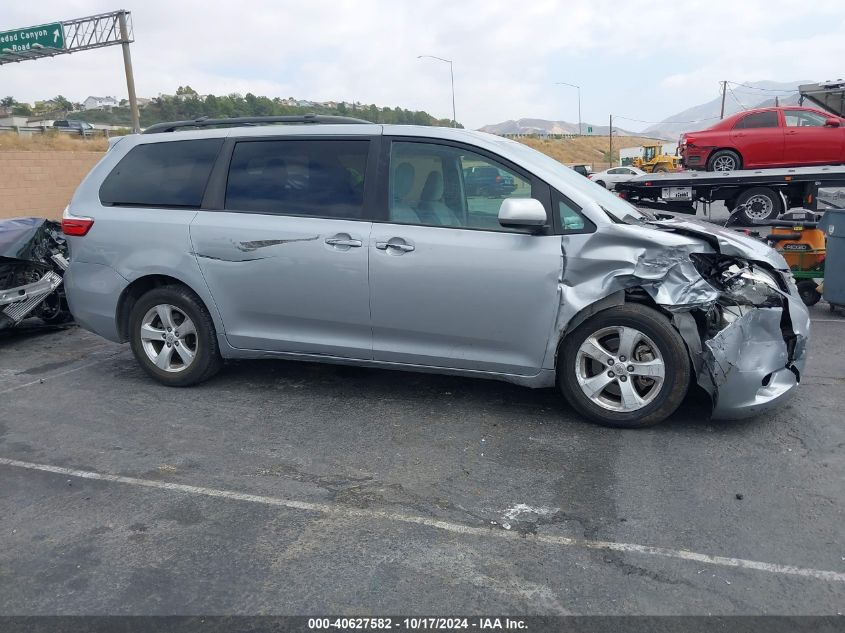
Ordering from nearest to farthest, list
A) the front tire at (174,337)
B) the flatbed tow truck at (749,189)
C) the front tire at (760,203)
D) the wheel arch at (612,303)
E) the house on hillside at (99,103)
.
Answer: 1. the wheel arch at (612,303)
2. the front tire at (174,337)
3. the flatbed tow truck at (749,189)
4. the front tire at (760,203)
5. the house on hillside at (99,103)

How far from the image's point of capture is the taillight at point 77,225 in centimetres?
550

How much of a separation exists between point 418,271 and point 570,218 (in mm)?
984

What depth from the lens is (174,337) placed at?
17.7 ft

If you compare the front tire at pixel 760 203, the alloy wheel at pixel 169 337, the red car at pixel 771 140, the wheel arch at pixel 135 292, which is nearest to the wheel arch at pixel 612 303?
the wheel arch at pixel 135 292

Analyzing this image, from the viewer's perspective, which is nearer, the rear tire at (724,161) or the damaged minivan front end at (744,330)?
the damaged minivan front end at (744,330)

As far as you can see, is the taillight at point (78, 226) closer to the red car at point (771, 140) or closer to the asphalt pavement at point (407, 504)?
the asphalt pavement at point (407, 504)

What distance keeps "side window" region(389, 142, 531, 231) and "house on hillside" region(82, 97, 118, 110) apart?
74.6m

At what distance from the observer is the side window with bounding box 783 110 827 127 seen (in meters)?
14.8

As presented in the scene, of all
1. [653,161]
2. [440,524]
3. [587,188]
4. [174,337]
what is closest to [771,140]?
[587,188]

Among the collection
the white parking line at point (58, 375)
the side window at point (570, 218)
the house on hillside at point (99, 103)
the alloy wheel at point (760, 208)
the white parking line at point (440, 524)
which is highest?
the house on hillside at point (99, 103)

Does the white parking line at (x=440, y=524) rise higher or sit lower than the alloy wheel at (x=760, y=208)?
lower

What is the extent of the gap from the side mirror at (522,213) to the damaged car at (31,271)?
5024 millimetres

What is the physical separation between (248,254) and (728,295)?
3105mm

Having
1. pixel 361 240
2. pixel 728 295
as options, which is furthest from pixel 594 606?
pixel 361 240
